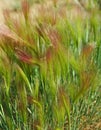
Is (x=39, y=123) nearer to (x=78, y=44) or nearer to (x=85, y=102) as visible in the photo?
(x=85, y=102)

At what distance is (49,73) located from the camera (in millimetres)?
1559

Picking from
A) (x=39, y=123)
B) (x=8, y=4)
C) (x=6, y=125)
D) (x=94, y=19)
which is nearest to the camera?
(x=39, y=123)

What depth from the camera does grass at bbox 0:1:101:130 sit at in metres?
1.56

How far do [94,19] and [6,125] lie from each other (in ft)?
2.06

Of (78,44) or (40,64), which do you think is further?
(78,44)

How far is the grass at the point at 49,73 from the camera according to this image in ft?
5.13

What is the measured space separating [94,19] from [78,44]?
159 mm

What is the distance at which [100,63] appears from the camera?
6.61 feet

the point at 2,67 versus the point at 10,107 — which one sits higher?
the point at 2,67

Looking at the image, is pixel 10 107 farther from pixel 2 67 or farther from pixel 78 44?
pixel 78 44

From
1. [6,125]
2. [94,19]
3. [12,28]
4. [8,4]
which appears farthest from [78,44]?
[8,4]

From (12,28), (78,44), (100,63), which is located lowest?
(100,63)

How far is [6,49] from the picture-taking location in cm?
174

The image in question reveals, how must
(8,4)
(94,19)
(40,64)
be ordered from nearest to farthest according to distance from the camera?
(40,64) < (94,19) < (8,4)
